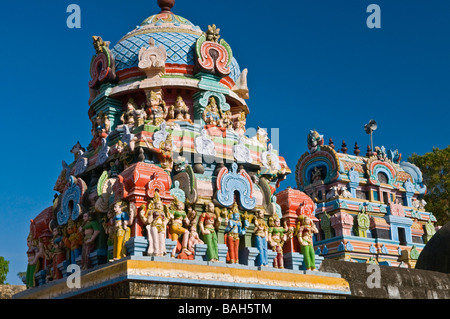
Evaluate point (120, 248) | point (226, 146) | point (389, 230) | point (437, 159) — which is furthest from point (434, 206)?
point (120, 248)

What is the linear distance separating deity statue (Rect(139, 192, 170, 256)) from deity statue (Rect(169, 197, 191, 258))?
1.52 feet

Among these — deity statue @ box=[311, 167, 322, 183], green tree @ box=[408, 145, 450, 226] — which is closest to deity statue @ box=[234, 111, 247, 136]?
deity statue @ box=[311, 167, 322, 183]

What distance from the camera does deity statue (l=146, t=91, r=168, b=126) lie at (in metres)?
14.1

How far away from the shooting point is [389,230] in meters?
32.8

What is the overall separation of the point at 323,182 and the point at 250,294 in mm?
21826

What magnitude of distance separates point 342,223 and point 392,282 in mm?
15580

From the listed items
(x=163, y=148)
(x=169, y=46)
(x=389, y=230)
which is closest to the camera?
(x=163, y=148)

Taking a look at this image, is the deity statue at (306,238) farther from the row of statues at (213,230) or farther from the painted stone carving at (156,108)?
the painted stone carving at (156,108)

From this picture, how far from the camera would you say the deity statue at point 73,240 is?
13609 millimetres

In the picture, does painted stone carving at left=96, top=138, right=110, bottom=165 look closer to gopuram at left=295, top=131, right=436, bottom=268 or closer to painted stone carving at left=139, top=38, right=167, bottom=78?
painted stone carving at left=139, top=38, right=167, bottom=78
